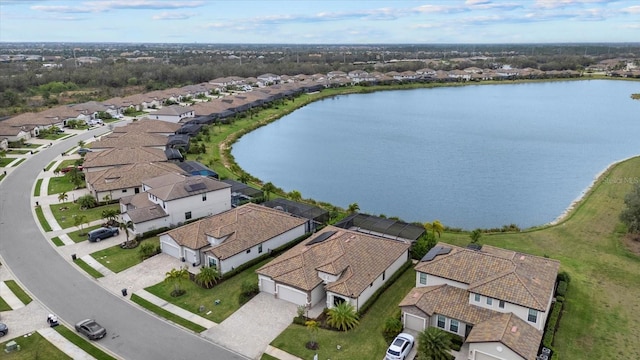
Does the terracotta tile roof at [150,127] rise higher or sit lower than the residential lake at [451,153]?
higher

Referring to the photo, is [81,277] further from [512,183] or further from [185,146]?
[512,183]

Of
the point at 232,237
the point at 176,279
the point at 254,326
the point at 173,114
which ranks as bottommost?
the point at 254,326

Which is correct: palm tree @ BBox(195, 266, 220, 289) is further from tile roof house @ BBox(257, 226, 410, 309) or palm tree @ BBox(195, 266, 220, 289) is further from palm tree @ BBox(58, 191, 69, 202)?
palm tree @ BBox(58, 191, 69, 202)

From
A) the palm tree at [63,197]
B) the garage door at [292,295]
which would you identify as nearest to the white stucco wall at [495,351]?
the garage door at [292,295]

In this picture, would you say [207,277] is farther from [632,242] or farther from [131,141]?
[131,141]

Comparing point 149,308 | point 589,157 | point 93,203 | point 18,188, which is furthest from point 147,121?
point 589,157

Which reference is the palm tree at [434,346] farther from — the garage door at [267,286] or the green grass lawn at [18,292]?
the green grass lawn at [18,292]

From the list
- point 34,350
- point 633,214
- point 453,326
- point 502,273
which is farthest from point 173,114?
point 633,214

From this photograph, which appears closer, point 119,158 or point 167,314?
point 167,314
